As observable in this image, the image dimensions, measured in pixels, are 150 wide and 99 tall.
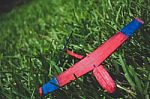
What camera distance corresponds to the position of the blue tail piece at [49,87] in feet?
4.36

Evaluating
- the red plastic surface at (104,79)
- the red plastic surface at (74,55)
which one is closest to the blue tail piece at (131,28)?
the red plastic surface at (104,79)

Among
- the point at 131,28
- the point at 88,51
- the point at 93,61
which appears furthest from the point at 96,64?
the point at 88,51

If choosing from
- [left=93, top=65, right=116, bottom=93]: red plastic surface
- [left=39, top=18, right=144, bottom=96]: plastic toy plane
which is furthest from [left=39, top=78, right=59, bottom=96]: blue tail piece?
[left=93, top=65, right=116, bottom=93]: red plastic surface

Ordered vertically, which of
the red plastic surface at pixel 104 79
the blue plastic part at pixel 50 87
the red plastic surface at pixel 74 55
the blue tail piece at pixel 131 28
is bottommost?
the red plastic surface at pixel 104 79

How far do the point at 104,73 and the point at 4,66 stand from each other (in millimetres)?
895

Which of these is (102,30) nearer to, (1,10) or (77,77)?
(77,77)

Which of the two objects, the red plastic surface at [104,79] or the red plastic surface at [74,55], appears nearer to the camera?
the red plastic surface at [104,79]

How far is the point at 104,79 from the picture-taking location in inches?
48.1

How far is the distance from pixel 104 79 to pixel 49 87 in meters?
0.24

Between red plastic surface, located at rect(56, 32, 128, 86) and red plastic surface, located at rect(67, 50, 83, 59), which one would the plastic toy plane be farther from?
red plastic surface, located at rect(67, 50, 83, 59)

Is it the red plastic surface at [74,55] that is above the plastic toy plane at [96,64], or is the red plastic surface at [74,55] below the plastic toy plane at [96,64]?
above

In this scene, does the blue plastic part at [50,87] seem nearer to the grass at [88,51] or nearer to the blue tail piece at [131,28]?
the grass at [88,51]

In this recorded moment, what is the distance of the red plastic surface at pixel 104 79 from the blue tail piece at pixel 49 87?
6.4 inches

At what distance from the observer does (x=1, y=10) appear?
6070 mm
